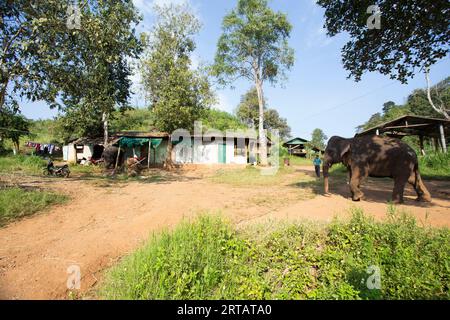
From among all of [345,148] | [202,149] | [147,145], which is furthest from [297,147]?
[345,148]

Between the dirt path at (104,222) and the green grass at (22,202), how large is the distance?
1.16 feet

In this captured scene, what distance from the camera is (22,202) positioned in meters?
6.84

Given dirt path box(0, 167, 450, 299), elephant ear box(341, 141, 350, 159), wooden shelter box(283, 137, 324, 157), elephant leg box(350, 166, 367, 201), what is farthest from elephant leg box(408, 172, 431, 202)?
wooden shelter box(283, 137, 324, 157)

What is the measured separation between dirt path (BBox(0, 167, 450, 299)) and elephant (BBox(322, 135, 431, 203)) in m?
0.52

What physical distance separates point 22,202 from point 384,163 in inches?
439

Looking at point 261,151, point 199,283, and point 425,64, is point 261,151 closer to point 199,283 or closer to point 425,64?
point 425,64

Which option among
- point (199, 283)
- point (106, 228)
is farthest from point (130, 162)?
point (199, 283)

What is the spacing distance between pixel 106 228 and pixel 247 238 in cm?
358

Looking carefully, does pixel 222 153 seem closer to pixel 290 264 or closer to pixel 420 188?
pixel 420 188

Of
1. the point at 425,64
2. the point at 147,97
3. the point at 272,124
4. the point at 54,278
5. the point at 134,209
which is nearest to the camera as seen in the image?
the point at 54,278

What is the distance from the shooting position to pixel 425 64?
867 centimetres

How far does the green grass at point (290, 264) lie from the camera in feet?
10.4

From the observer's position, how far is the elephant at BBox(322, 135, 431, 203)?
7598 millimetres

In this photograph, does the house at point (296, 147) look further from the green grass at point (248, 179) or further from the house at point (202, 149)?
the green grass at point (248, 179)
